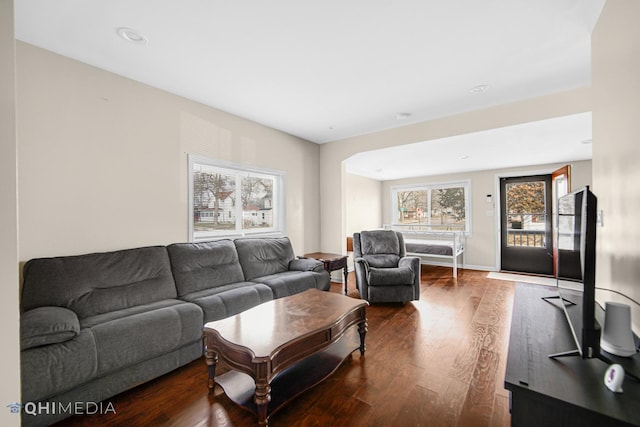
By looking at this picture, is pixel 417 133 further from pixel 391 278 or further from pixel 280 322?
pixel 280 322

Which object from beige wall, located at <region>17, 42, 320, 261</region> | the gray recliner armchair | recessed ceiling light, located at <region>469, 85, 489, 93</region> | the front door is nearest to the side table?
the gray recliner armchair

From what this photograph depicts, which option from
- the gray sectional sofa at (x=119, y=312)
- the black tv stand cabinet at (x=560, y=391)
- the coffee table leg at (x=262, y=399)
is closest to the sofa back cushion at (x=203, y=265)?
the gray sectional sofa at (x=119, y=312)

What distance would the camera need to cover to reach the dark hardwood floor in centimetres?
156

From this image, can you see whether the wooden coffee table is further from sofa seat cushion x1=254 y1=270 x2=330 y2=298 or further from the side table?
the side table

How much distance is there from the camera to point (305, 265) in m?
3.56

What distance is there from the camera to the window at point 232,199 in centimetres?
319

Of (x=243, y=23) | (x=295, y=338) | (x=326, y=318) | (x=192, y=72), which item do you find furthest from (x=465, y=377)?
(x=192, y=72)

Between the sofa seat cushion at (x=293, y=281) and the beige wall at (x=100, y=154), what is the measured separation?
1132 millimetres

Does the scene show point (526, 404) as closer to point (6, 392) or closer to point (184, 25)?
point (6, 392)

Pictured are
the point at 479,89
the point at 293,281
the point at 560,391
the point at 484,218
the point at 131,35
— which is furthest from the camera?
the point at 484,218

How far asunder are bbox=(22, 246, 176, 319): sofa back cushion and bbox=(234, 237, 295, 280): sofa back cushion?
851mm

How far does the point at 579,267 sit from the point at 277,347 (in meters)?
1.56

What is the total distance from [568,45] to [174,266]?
390 cm

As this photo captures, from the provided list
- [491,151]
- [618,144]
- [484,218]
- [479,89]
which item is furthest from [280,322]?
[484,218]
